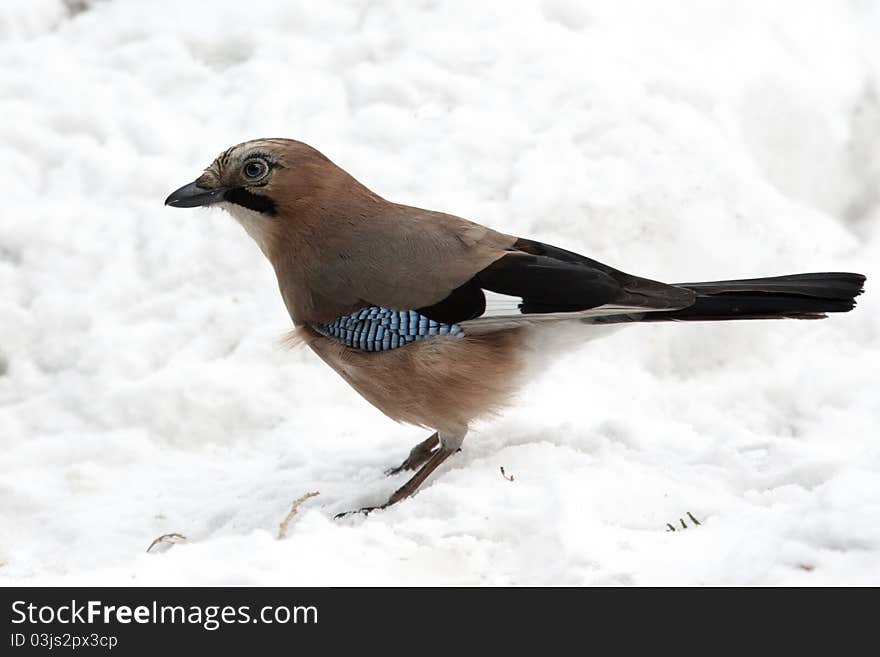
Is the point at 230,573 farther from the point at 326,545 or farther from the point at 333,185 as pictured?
the point at 333,185

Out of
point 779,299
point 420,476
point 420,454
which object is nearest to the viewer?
point 779,299

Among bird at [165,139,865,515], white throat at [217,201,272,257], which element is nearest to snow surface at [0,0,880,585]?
bird at [165,139,865,515]

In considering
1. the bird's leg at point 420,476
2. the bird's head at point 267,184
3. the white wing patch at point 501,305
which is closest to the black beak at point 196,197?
the bird's head at point 267,184

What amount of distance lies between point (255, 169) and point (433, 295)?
99cm

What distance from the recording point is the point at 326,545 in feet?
12.1

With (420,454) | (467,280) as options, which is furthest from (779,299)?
(420,454)

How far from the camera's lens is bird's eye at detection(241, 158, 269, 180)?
16.2 ft

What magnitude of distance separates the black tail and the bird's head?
1.59m

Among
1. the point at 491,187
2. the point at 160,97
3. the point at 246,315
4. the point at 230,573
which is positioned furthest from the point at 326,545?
the point at 160,97

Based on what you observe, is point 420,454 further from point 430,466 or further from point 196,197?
point 196,197

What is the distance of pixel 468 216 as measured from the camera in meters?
6.97

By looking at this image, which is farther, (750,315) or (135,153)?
(135,153)

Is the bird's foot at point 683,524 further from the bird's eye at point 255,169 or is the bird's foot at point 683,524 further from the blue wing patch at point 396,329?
the bird's eye at point 255,169

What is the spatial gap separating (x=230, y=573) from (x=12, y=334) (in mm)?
3522
